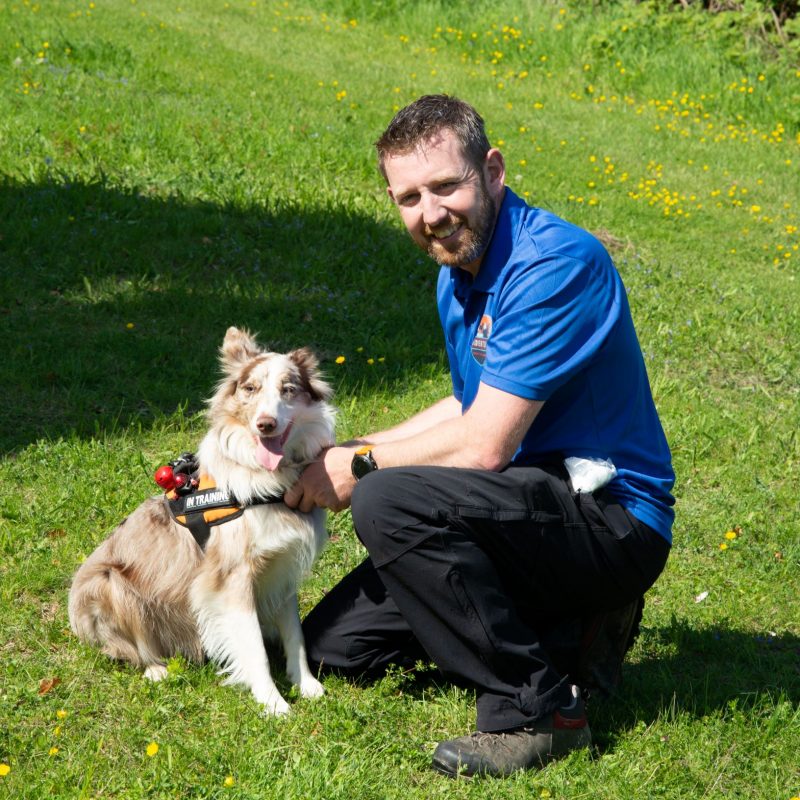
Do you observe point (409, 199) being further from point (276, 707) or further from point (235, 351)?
point (276, 707)

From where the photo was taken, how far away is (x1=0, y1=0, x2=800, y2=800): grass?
10.6ft

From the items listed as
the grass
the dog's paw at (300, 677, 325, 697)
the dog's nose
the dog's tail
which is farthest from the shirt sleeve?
the dog's tail

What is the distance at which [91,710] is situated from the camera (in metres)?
3.34

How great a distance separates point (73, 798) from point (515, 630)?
54.7 inches

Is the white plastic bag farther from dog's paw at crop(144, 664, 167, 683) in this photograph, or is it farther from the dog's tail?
dog's paw at crop(144, 664, 167, 683)

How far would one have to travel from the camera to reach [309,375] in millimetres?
3582

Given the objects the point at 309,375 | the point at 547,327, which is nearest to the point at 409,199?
the point at 547,327

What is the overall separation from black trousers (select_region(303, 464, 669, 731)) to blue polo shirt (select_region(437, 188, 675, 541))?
12 cm

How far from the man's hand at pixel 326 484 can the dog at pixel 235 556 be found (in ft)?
0.21

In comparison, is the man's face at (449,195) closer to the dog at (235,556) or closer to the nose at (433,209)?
the nose at (433,209)

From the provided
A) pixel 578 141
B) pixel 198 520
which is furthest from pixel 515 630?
pixel 578 141

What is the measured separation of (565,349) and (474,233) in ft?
1.62

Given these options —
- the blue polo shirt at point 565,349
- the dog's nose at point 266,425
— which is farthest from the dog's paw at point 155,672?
the blue polo shirt at point 565,349

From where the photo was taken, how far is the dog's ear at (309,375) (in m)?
3.56
